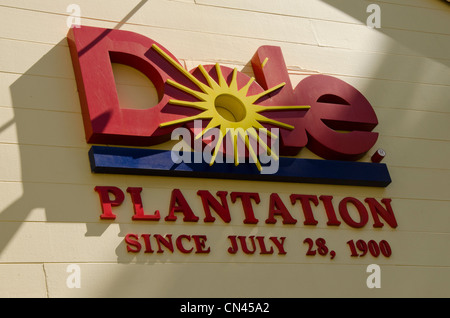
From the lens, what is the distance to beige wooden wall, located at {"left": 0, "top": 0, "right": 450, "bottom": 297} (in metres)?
3.75

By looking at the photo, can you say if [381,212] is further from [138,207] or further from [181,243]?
[138,207]

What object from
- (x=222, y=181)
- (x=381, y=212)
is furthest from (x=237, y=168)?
(x=381, y=212)

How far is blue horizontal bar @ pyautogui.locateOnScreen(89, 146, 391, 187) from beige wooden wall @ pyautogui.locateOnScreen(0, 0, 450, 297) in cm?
6

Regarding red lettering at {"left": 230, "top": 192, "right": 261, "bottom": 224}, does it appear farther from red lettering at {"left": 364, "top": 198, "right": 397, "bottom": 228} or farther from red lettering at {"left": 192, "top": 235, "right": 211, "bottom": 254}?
red lettering at {"left": 364, "top": 198, "right": 397, "bottom": 228}

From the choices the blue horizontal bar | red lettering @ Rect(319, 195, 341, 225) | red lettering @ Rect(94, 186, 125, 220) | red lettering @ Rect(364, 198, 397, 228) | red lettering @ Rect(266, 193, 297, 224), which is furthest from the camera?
red lettering @ Rect(364, 198, 397, 228)

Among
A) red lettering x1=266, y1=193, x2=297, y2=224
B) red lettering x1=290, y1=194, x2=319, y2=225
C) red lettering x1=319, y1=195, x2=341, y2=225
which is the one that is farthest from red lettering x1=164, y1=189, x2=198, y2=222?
red lettering x1=319, y1=195, x2=341, y2=225

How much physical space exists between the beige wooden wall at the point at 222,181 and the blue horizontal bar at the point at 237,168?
59 mm

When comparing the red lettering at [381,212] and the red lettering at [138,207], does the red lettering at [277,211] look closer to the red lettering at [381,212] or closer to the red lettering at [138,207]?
the red lettering at [381,212]

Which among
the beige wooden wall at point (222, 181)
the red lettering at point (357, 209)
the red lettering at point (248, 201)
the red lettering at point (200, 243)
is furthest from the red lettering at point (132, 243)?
the red lettering at point (357, 209)

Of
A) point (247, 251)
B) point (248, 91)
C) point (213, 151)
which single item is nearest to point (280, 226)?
point (247, 251)

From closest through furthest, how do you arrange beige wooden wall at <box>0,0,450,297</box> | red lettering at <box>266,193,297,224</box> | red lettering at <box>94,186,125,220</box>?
1. beige wooden wall at <box>0,0,450,297</box>
2. red lettering at <box>94,186,125,220</box>
3. red lettering at <box>266,193,297,224</box>

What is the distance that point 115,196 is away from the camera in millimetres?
3967
